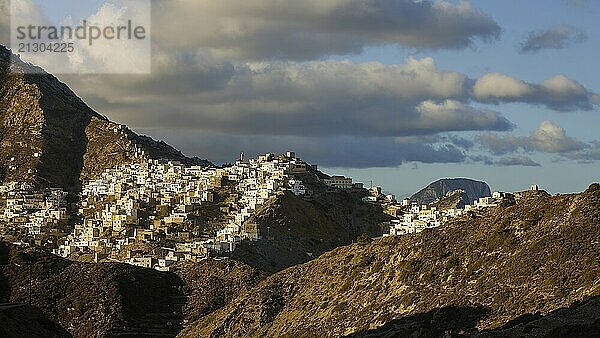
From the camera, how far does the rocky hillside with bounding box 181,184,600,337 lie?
55.2 m

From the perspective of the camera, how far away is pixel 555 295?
52.5 meters

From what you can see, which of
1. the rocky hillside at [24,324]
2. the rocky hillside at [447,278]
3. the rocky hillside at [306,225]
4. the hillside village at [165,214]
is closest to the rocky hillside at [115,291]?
the rocky hillside at [447,278]

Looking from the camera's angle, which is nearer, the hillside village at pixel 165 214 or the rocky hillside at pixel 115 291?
the rocky hillside at pixel 115 291

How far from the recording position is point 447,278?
66.1 metres

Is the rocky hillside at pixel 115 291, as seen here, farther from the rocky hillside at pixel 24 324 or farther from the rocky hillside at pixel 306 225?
the rocky hillside at pixel 24 324

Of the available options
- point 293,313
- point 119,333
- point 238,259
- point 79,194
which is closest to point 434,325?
point 293,313

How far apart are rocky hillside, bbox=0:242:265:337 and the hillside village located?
18.6 meters

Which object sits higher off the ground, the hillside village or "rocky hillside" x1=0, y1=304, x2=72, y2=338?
the hillside village

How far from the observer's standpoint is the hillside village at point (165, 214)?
149m

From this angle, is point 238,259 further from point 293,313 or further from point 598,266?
point 598,266

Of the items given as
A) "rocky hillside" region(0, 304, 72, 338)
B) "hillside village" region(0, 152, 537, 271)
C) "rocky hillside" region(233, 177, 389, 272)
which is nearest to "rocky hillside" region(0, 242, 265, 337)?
"rocky hillside" region(233, 177, 389, 272)

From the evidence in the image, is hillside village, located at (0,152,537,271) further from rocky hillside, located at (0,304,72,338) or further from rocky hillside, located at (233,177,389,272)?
rocky hillside, located at (0,304,72,338)

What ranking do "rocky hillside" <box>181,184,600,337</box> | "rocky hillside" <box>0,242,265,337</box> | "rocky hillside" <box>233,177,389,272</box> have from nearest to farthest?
"rocky hillside" <box>181,184,600,337</box>, "rocky hillside" <box>0,242,265,337</box>, "rocky hillside" <box>233,177,389,272</box>

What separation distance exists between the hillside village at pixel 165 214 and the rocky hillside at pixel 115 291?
61.0 feet
